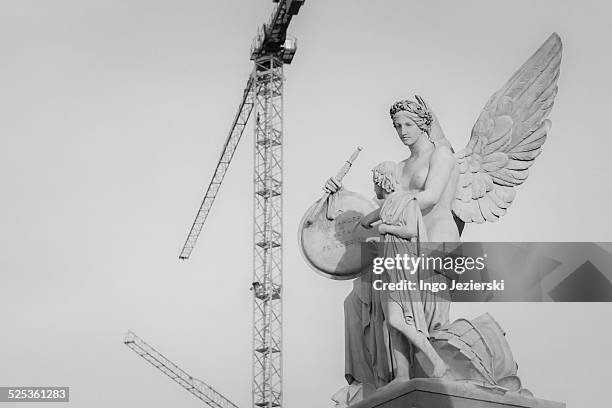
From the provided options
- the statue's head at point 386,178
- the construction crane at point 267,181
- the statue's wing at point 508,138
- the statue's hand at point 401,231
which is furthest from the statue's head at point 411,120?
the construction crane at point 267,181

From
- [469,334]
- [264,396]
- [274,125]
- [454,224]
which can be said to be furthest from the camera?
[274,125]

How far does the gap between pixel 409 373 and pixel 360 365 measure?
42.9 inches

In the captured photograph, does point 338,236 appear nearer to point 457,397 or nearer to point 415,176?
point 415,176

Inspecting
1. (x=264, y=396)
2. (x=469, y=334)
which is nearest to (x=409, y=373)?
(x=469, y=334)

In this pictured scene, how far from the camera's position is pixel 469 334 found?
51.2 feet

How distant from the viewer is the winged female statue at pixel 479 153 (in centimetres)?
1647

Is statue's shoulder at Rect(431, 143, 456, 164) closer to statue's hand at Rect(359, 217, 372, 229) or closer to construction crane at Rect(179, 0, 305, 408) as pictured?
statue's hand at Rect(359, 217, 372, 229)

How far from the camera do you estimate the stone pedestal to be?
14.9m

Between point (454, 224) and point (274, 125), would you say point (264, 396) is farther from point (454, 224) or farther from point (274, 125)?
point (454, 224)

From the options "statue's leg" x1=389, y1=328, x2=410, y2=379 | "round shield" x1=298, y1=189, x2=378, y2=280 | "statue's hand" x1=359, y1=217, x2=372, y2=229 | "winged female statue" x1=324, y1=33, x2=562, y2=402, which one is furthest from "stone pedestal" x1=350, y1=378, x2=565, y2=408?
"statue's hand" x1=359, y1=217, x2=372, y2=229

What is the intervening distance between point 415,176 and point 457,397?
3.05 metres

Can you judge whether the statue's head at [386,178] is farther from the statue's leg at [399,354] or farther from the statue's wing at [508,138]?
the statue's leg at [399,354]

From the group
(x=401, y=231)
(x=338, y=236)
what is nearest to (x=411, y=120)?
(x=401, y=231)

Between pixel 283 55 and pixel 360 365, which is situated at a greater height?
pixel 283 55
